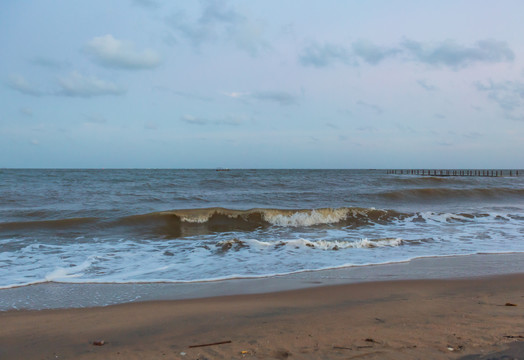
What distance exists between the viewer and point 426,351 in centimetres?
301

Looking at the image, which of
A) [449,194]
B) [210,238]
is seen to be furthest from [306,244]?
[449,194]

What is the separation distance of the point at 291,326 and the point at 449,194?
2411cm

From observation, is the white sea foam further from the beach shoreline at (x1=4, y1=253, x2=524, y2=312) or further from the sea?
the beach shoreline at (x1=4, y1=253, x2=524, y2=312)

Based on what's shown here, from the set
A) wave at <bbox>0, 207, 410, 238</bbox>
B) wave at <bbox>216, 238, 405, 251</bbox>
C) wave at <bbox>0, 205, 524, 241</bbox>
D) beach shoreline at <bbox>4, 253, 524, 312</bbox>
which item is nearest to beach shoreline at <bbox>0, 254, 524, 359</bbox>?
beach shoreline at <bbox>4, 253, 524, 312</bbox>

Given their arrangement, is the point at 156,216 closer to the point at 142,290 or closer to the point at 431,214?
the point at 142,290

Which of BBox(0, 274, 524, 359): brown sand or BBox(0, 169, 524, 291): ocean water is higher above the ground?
BBox(0, 274, 524, 359): brown sand

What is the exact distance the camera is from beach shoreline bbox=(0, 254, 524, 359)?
3.15 meters

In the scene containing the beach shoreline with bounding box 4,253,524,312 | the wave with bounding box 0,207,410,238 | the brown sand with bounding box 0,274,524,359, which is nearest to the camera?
the brown sand with bounding box 0,274,524,359

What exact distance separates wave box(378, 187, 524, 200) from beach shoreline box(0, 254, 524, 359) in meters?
18.4

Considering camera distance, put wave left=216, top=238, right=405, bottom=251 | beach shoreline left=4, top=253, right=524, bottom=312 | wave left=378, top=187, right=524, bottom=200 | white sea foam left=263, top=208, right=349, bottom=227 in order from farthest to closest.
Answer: wave left=378, top=187, right=524, bottom=200
white sea foam left=263, top=208, right=349, bottom=227
wave left=216, top=238, right=405, bottom=251
beach shoreline left=4, top=253, right=524, bottom=312

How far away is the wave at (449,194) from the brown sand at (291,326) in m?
18.6

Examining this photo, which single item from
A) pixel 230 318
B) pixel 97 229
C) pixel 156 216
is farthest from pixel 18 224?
pixel 230 318

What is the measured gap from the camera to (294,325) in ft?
12.6

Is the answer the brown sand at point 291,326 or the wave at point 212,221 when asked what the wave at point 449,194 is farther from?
the brown sand at point 291,326
